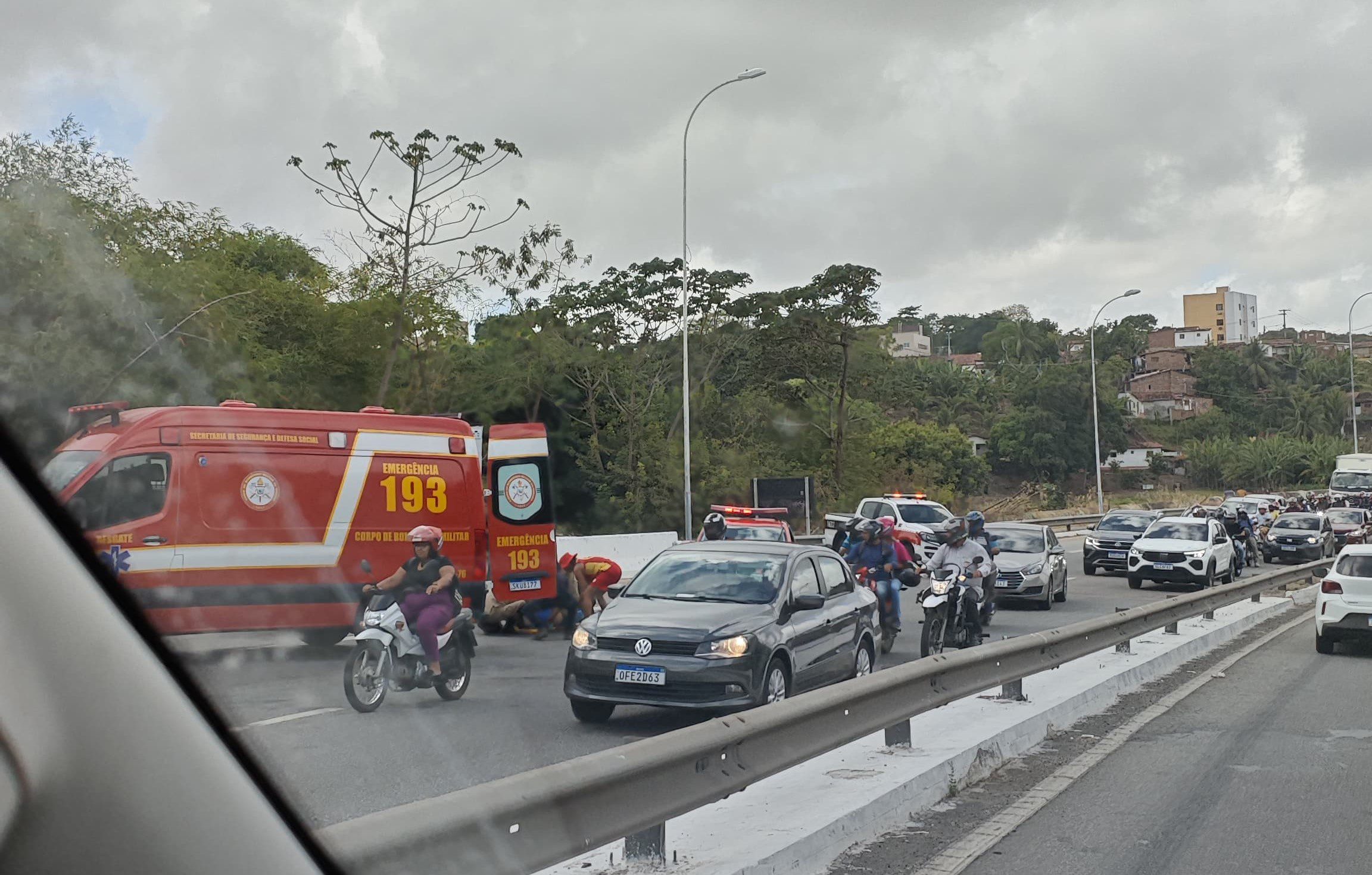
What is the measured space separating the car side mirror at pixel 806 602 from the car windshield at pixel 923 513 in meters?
20.2

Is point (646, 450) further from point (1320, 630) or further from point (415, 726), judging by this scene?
point (415, 726)

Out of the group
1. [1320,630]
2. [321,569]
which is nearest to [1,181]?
[321,569]

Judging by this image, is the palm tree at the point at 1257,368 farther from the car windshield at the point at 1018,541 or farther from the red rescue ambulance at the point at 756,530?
the red rescue ambulance at the point at 756,530

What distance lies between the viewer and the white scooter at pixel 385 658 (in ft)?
33.6

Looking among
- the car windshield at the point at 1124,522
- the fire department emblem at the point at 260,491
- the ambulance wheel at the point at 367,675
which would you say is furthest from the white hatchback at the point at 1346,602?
the car windshield at the point at 1124,522

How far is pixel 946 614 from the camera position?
1431cm

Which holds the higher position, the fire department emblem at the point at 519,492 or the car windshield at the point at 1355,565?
the fire department emblem at the point at 519,492

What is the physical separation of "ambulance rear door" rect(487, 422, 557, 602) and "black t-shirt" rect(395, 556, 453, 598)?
509 centimetres

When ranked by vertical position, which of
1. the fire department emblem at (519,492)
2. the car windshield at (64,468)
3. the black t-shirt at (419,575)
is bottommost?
the black t-shirt at (419,575)

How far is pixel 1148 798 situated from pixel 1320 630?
9.84 meters

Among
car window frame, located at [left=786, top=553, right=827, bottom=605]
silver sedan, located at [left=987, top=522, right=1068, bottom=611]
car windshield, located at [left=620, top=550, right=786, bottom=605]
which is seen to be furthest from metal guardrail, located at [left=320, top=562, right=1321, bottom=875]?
silver sedan, located at [left=987, top=522, right=1068, bottom=611]

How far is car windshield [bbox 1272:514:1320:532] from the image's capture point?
124ft

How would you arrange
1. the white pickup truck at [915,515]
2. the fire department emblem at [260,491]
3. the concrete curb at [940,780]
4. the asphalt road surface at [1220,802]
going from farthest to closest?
the white pickup truck at [915,515], the fire department emblem at [260,491], the asphalt road surface at [1220,802], the concrete curb at [940,780]

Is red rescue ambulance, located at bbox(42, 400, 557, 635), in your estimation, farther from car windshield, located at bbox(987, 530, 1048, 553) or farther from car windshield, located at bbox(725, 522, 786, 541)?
car windshield, located at bbox(987, 530, 1048, 553)
